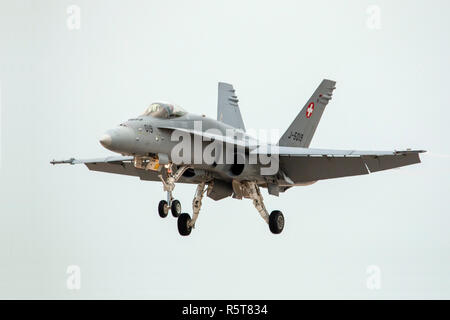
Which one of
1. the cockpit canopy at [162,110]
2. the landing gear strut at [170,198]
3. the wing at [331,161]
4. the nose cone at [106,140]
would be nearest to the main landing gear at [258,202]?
the wing at [331,161]

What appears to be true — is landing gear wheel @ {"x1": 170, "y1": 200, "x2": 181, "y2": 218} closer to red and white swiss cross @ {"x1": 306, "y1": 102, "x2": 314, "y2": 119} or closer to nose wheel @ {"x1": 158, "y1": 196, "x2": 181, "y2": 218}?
nose wheel @ {"x1": 158, "y1": 196, "x2": 181, "y2": 218}

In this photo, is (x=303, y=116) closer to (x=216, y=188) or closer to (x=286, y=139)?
(x=286, y=139)

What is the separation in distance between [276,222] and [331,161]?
244 centimetres

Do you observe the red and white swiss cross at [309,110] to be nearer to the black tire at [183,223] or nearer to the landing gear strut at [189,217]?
the landing gear strut at [189,217]

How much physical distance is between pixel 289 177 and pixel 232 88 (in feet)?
14.2

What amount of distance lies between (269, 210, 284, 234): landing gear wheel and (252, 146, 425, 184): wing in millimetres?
1040

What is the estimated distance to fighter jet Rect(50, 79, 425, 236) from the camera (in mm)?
25891

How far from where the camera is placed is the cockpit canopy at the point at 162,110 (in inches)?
1037

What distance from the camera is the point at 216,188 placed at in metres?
29.1

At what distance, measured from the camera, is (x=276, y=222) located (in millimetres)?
28750

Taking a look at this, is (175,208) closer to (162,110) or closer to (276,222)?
(162,110)

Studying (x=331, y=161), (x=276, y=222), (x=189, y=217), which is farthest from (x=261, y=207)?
(x=189, y=217)

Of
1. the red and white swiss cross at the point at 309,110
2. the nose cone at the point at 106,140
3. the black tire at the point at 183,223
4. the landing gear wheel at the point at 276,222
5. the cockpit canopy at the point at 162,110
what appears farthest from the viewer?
the red and white swiss cross at the point at 309,110

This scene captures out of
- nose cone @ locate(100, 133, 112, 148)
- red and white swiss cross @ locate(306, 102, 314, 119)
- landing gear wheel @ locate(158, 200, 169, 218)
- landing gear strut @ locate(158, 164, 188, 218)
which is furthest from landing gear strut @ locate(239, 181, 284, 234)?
nose cone @ locate(100, 133, 112, 148)
